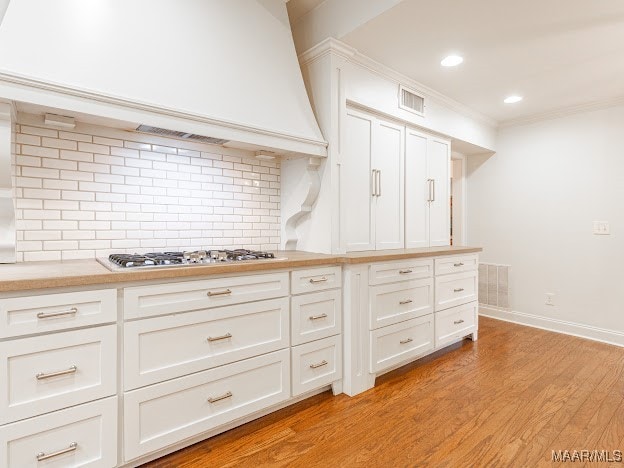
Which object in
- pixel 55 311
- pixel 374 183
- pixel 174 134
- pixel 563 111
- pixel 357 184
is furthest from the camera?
pixel 563 111

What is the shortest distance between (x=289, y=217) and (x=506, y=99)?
8.33 ft

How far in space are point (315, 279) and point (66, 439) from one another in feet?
4.48

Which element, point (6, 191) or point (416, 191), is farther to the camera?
point (416, 191)

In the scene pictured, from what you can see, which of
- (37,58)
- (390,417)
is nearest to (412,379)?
(390,417)

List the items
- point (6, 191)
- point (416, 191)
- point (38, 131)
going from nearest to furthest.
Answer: point (6, 191) → point (38, 131) → point (416, 191)

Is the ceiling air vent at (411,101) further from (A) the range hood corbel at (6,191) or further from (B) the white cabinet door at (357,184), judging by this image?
(A) the range hood corbel at (6,191)

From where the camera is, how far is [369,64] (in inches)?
105

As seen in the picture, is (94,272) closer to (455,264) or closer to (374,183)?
(374,183)

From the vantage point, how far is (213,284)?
1732 mm

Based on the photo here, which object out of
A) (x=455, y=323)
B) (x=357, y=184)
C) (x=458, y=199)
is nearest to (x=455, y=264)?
(x=455, y=323)

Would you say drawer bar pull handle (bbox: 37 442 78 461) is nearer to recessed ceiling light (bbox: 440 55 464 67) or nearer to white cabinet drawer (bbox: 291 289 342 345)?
white cabinet drawer (bbox: 291 289 342 345)

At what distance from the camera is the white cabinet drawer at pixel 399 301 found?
95.6 inches

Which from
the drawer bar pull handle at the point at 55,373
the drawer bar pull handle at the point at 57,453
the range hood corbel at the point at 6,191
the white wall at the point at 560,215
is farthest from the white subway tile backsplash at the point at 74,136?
the white wall at the point at 560,215

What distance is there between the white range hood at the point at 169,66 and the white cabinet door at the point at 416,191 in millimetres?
1086
